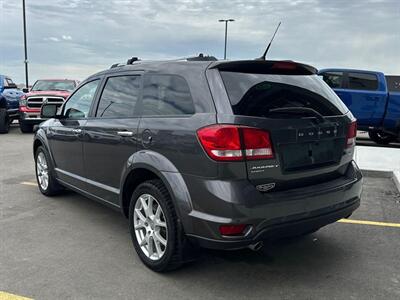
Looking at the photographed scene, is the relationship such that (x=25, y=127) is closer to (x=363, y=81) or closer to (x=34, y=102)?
(x=34, y=102)

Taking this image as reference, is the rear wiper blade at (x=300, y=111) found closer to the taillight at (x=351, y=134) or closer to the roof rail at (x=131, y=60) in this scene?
the taillight at (x=351, y=134)

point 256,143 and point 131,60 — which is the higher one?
point 131,60

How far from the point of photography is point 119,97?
421 cm

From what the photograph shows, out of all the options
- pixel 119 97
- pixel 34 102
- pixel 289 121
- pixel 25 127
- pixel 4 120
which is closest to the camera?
pixel 289 121

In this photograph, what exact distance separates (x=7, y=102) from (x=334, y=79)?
35.1 ft

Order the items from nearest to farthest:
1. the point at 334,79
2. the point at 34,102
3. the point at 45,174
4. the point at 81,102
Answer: the point at 81,102
the point at 45,174
the point at 334,79
the point at 34,102

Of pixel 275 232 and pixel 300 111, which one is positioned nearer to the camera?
pixel 275 232

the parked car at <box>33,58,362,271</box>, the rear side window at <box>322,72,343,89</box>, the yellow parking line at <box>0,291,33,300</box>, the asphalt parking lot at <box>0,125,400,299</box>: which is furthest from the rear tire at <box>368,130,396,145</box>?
the yellow parking line at <box>0,291,33,300</box>

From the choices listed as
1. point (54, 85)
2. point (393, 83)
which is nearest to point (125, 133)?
point (393, 83)

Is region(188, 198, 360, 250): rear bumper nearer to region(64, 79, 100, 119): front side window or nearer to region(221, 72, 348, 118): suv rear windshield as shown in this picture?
region(221, 72, 348, 118): suv rear windshield

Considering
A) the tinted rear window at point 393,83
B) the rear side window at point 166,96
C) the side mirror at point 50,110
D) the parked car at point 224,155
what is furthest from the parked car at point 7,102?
the tinted rear window at point 393,83

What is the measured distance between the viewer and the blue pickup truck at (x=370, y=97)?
451 inches

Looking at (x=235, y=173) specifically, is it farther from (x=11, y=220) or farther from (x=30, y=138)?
(x=30, y=138)

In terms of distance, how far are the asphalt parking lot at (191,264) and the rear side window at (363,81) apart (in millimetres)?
7181
